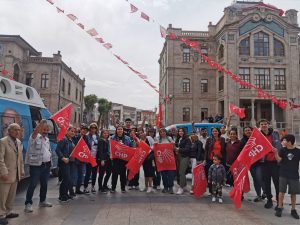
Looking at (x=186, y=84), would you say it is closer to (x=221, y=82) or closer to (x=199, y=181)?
(x=221, y=82)

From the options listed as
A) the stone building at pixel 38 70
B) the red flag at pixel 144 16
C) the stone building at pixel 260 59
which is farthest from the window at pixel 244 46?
the red flag at pixel 144 16

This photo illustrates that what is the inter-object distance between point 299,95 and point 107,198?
33471mm

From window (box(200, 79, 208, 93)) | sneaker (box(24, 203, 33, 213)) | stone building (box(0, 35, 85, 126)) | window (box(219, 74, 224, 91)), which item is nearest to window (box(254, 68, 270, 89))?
window (box(219, 74, 224, 91))

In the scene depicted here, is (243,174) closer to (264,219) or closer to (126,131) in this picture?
(264,219)

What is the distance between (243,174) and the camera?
237 inches

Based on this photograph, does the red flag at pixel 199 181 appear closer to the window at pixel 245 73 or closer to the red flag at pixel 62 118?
the red flag at pixel 62 118

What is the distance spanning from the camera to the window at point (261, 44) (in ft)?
108

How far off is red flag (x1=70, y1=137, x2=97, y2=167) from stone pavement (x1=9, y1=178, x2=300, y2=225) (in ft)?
3.23

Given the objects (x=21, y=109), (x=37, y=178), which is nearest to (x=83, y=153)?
(x=37, y=178)

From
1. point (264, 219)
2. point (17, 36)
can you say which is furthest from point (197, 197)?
point (17, 36)

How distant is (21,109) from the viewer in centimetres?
732

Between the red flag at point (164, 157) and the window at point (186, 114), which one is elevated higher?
the window at point (186, 114)

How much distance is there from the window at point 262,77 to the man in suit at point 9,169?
32441 millimetres

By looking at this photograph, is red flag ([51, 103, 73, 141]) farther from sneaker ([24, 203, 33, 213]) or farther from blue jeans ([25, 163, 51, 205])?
sneaker ([24, 203, 33, 213])
